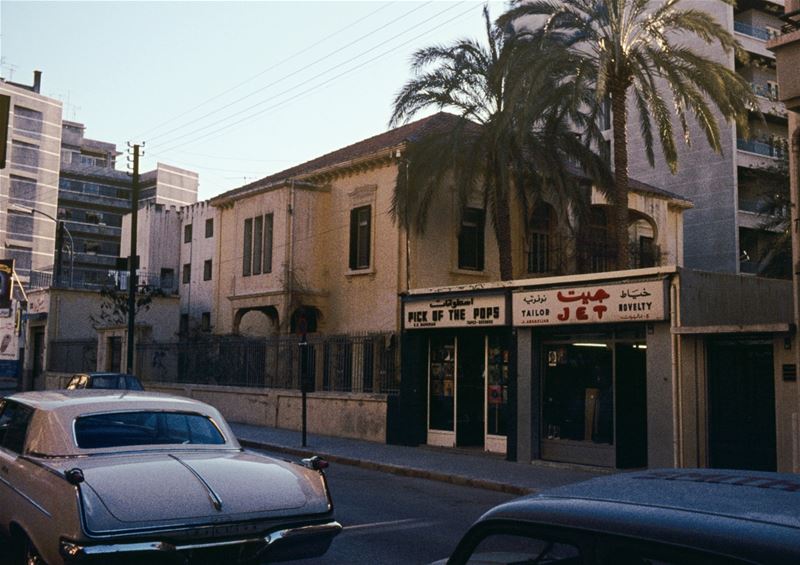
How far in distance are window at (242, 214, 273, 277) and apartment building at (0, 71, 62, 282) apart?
56.9m

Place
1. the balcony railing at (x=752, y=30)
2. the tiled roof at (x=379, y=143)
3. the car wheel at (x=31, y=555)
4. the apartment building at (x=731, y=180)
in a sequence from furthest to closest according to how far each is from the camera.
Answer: the balcony railing at (x=752, y=30) < the apartment building at (x=731, y=180) < the tiled roof at (x=379, y=143) < the car wheel at (x=31, y=555)

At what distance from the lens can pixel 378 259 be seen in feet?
101

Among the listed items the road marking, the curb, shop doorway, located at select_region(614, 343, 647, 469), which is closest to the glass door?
the curb

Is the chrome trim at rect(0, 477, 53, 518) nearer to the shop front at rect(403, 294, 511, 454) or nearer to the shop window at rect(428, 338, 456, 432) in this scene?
the shop front at rect(403, 294, 511, 454)

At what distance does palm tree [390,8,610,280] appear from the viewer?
80.8 feet

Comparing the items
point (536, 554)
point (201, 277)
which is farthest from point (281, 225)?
point (536, 554)

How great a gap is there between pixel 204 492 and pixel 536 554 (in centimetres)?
340

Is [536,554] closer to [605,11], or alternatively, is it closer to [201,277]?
[605,11]

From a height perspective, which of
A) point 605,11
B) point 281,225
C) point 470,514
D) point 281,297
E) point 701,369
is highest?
point 605,11

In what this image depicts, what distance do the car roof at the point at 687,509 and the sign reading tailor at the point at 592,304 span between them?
517 inches

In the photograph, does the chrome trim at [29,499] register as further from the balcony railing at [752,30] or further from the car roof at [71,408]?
the balcony railing at [752,30]

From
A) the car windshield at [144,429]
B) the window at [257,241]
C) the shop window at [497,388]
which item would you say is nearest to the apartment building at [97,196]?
the window at [257,241]

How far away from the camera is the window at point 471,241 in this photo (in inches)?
1201

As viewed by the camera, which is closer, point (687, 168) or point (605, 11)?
point (605, 11)
